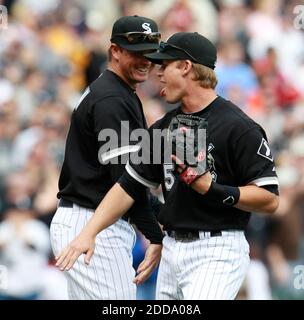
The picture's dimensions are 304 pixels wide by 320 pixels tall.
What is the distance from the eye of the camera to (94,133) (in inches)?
195

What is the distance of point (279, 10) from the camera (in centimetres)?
955

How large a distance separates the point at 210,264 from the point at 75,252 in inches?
28.1

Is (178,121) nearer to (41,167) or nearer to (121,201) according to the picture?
(121,201)

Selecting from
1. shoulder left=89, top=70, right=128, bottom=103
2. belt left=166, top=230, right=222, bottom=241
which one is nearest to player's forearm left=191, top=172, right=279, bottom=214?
belt left=166, top=230, right=222, bottom=241

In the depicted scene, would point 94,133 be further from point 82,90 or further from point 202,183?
point 82,90

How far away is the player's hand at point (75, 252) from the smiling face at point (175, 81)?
0.88 metres

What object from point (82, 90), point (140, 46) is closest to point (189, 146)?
point (140, 46)

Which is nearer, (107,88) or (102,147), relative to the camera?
(102,147)

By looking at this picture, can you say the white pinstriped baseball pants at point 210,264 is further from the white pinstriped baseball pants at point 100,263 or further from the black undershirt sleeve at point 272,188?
the white pinstriped baseball pants at point 100,263

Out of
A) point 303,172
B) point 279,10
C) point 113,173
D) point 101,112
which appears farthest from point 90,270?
point 279,10

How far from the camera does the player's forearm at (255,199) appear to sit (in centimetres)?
423

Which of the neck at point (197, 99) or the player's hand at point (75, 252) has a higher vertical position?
the neck at point (197, 99)

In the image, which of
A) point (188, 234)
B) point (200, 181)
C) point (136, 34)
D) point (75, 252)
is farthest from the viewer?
point (136, 34)

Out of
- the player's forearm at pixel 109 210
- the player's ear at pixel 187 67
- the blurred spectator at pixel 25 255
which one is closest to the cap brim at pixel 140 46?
the player's ear at pixel 187 67
